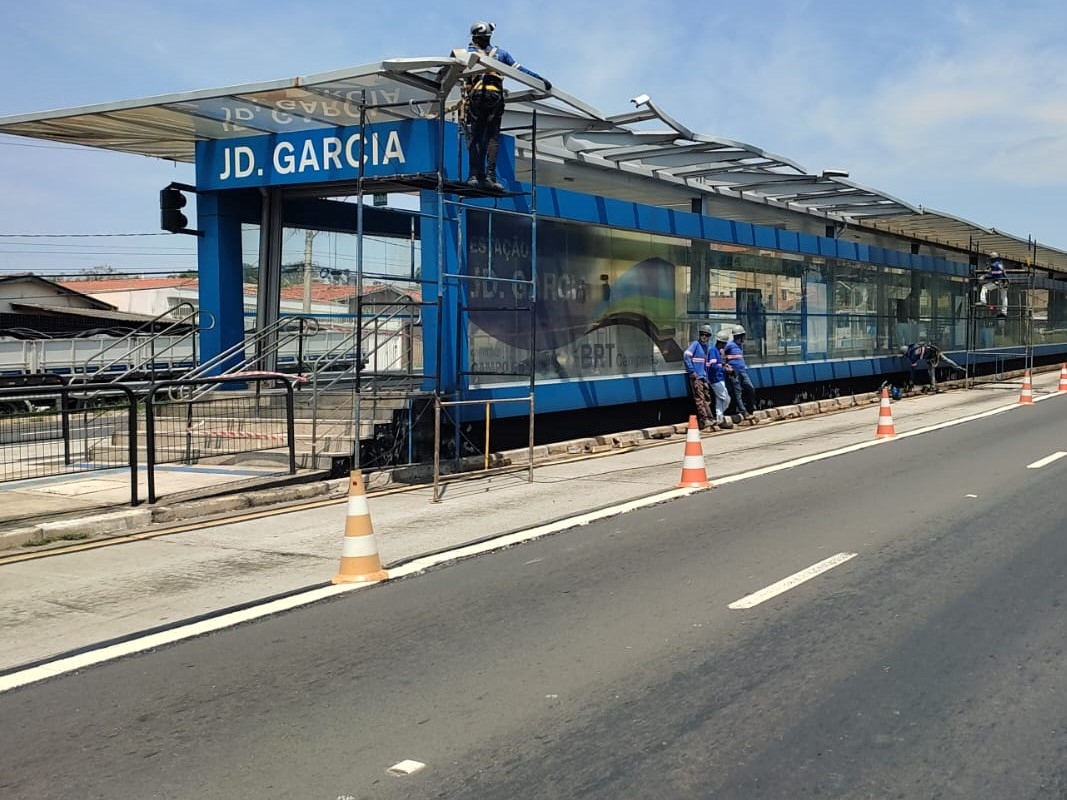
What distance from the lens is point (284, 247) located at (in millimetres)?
16922

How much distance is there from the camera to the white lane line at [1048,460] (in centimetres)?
1259

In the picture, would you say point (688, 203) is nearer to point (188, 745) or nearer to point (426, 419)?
point (426, 419)

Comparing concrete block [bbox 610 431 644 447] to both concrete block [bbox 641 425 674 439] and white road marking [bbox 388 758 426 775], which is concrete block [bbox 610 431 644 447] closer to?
concrete block [bbox 641 425 674 439]

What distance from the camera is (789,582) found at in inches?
278

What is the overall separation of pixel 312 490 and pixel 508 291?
4854 millimetres

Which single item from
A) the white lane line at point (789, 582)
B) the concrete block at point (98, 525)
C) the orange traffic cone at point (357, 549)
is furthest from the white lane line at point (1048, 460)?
the concrete block at point (98, 525)

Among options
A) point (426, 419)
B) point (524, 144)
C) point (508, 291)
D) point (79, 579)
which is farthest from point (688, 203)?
point (79, 579)

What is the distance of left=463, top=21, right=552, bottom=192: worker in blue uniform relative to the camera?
11758mm

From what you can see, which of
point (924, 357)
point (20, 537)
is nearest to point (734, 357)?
point (924, 357)

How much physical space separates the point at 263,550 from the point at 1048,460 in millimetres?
9909

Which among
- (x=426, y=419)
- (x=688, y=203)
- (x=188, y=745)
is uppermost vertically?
(x=688, y=203)

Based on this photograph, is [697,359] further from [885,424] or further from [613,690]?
[613,690]

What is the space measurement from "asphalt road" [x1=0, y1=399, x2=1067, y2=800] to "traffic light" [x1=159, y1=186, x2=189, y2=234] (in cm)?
992

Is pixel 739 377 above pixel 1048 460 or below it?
above
